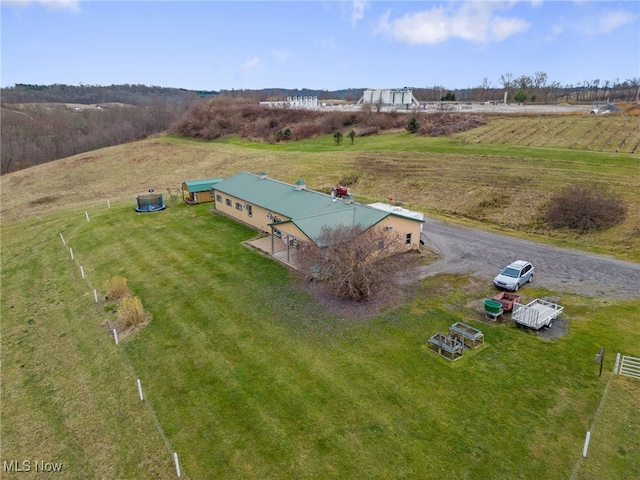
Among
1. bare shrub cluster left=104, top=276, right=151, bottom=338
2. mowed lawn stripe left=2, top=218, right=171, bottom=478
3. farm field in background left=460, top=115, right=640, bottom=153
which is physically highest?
farm field in background left=460, top=115, right=640, bottom=153

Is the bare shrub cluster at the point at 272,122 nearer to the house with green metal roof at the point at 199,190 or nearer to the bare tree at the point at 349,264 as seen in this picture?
the house with green metal roof at the point at 199,190

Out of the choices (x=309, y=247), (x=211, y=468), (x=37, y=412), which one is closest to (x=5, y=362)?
(x=37, y=412)

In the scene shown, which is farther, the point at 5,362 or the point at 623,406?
the point at 5,362

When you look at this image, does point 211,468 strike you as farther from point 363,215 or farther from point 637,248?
point 637,248

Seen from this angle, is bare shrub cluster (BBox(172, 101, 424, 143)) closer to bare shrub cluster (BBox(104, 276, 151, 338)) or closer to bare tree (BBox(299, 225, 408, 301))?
bare tree (BBox(299, 225, 408, 301))

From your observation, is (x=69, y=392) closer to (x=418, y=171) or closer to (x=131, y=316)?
(x=131, y=316)

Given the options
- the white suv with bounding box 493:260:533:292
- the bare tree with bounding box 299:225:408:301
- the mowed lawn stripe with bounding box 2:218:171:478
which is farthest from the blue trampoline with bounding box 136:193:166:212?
the white suv with bounding box 493:260:533:292
